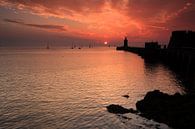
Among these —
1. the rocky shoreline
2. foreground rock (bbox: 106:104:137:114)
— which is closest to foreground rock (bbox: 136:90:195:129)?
the rocky shoreline

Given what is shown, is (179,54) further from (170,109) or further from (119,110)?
(170,109)

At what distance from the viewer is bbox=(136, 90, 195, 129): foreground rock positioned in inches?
717

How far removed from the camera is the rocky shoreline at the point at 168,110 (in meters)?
18.3

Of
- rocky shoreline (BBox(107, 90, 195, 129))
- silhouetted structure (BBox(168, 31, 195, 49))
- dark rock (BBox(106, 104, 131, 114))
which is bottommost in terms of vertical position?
dark rock (BBox(106, 104, 131, 114))

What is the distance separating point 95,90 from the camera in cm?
3600

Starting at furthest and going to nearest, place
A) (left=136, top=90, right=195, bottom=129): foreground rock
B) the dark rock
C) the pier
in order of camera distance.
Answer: the pier
the dark rock
(left=136, top=90, right=195, bottom=129): foreground rock

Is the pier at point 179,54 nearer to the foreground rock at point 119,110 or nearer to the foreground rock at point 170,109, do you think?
the foreground rock at point 170,109

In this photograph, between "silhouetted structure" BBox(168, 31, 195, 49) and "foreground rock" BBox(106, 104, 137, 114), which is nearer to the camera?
"foreground rock" BBox(106, 104, 137, 114)

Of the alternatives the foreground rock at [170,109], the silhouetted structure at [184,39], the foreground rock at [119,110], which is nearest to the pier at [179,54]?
the silhouetted structure at [184,39]

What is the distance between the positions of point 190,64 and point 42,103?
37598mm

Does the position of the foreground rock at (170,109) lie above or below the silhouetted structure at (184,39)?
below

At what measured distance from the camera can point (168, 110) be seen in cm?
2072

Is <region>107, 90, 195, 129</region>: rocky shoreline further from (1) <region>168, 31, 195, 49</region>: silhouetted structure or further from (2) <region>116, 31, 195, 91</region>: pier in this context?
(1) <region>168, 31, 195, 49</region>: silhouetted structure

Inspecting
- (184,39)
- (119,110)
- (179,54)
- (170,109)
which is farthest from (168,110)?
(184,39)
